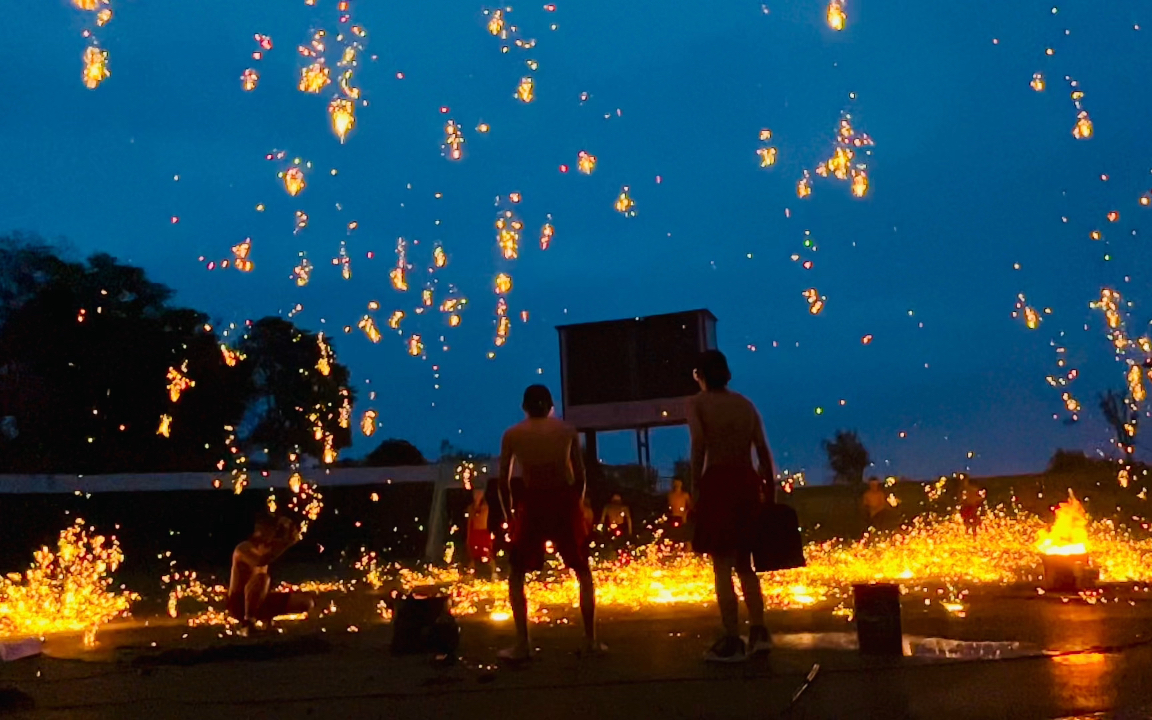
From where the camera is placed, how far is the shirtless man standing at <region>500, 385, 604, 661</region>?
7156mm

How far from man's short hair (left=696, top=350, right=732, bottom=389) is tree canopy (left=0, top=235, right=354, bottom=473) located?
26.5m

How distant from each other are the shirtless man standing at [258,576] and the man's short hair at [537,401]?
3263 mm

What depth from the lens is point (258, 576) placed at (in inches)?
375

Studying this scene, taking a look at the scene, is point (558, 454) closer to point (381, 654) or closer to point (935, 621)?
point (381, 654)

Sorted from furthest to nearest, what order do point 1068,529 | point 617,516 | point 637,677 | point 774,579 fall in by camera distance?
point 617,516 < point 774,579 < point 1068,529 < point 637,677

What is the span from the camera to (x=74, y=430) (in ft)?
105

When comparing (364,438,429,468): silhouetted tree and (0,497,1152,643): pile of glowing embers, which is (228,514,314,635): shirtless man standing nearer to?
(0,497,1152,643): pile of glowing embers

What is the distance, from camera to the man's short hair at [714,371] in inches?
283

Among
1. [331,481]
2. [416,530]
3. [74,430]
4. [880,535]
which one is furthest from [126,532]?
[880,535]

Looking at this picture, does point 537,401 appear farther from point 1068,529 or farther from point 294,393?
point 294,393

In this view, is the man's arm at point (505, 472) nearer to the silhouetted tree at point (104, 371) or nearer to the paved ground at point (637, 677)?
the paved ground at point (637, 677)

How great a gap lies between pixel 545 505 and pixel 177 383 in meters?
28.2

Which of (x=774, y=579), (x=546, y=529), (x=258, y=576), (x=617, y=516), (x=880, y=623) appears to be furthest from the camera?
(x=617, y=516)

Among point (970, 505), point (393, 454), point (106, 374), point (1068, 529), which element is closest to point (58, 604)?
point (1068, 529)
